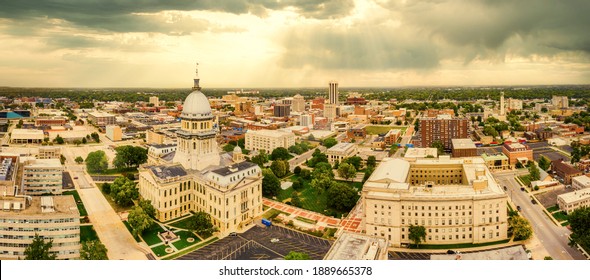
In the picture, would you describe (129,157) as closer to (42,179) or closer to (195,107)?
(42,179)

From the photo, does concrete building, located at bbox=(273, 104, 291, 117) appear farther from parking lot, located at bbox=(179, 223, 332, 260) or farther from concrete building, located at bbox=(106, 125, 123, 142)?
parking lot, located at bbox=(179, 223, 332, 260)

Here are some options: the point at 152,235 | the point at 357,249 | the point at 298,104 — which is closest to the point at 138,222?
the point at 152,235

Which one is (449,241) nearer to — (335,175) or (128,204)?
(335,175)

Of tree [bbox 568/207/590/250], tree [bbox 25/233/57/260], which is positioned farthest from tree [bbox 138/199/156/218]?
tree [bbox 568/207/590/250]

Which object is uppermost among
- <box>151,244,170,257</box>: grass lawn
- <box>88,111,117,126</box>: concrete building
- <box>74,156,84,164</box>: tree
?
<box>88,111,117,126</box>: concrete building

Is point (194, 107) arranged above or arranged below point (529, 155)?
above

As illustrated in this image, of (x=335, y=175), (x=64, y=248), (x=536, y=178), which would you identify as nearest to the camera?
(x=64, y=248)

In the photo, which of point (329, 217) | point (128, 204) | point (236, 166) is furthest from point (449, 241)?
point (128, 204)
